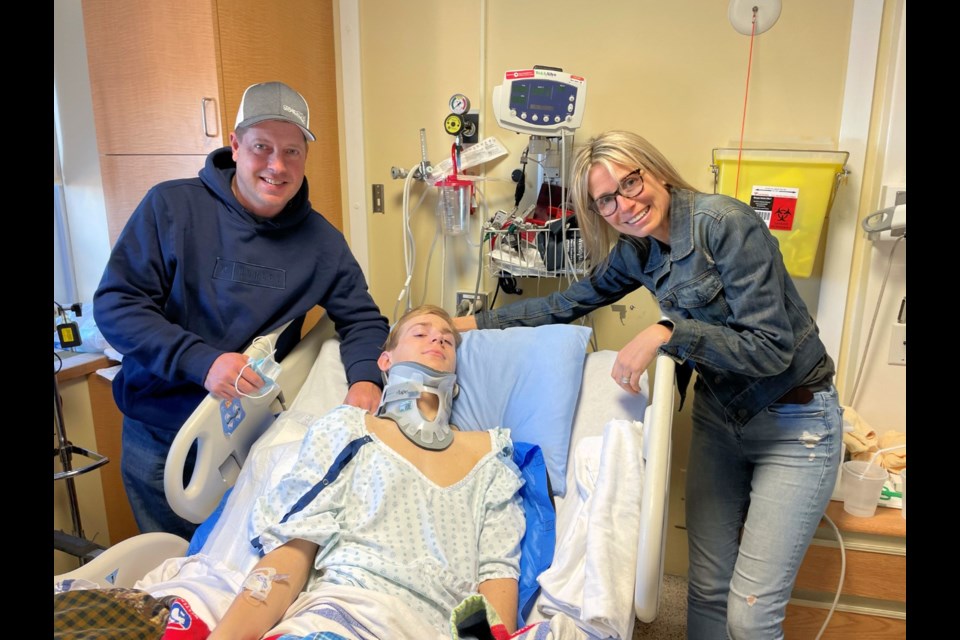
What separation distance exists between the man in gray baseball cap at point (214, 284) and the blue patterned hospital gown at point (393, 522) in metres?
0.27

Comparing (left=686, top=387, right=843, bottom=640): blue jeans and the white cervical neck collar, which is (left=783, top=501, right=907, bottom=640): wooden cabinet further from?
the white cervical neck collar

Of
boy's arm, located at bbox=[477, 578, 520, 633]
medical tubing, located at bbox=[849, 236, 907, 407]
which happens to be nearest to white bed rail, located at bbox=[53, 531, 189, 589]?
boy's arm, located at bbox=[477, 578, 520, 633]

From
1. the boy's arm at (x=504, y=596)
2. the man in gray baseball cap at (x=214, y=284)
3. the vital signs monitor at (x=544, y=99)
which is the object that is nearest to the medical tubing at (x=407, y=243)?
the vital signs monitor at (x=544, y=99)

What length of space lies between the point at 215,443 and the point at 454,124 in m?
1.39

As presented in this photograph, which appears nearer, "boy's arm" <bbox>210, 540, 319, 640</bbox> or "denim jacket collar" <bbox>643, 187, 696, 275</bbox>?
"boy's arm" <bbox>210, 540, 319, 640</bbox>

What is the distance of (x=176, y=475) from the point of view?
4.59 feet

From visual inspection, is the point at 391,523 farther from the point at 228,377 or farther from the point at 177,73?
the point at 177,73

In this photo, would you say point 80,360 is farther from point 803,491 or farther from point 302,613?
point 803,491

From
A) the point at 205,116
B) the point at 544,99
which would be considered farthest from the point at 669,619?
the point at 205,116

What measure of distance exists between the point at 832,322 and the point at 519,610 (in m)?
1.51

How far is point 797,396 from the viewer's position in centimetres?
142

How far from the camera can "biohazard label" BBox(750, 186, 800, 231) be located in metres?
1.98

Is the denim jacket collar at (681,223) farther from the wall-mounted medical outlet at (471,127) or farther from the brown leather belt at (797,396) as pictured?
the wall-mounted medical outlet at (471,127)

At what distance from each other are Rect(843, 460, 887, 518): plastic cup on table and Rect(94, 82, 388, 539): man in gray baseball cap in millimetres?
1440
